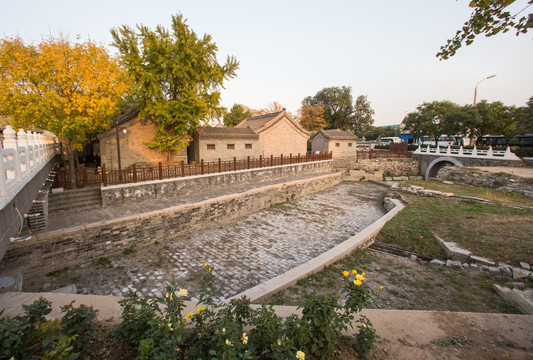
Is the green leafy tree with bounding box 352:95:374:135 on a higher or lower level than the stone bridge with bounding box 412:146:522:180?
higher

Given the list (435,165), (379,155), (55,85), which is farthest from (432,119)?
(55,85)

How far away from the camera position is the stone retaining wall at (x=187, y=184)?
407 inches

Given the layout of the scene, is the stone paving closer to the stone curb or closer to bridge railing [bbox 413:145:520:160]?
the stone curb

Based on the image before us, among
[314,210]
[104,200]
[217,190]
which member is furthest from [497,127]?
[104,200]

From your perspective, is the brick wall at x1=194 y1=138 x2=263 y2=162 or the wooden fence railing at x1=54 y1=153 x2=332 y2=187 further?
the brick wall at x1=194 y1=138 x2=263 y2=162

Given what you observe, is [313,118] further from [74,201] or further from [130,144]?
[74,201]

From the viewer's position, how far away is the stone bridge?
2147cm

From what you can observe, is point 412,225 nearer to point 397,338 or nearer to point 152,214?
point 397,338

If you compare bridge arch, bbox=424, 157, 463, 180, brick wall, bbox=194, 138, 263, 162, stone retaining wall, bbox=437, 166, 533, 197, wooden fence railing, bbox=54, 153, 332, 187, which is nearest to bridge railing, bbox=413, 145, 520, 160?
bridge arch, bbox=424, 157, 463, 180

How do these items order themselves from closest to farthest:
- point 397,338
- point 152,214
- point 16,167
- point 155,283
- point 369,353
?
point 369,353 → point 397,338 → point 16,167 → point 155,283 → point 152,214

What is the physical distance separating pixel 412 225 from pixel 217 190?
9.76m

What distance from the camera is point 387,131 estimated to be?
246ft

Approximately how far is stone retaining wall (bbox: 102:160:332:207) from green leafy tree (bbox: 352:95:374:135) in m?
25.6

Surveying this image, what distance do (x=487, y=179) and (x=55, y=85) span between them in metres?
26.8
